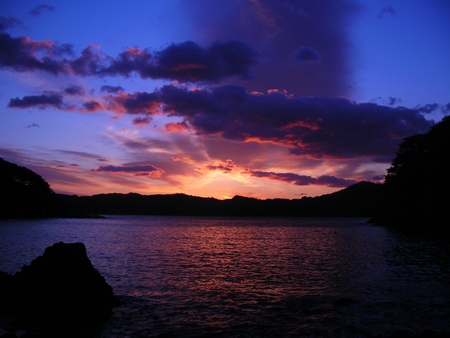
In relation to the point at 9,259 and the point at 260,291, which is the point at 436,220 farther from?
the point at 9,259

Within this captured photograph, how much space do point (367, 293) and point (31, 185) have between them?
15489cm

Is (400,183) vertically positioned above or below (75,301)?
above

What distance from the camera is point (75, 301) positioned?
1555cm

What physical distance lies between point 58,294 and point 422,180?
83.5 meters

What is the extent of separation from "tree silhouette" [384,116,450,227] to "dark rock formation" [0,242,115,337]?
2915 inches

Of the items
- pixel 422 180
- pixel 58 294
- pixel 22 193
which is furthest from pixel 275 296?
pixel 22 193

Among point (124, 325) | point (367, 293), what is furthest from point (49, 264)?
point (367, 293)

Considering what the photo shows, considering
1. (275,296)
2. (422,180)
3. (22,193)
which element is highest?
(422,180)

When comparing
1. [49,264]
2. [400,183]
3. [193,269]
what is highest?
[400,183]

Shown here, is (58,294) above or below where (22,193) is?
below

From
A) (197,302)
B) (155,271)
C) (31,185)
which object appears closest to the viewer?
(197,302)

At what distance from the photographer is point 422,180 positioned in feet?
255

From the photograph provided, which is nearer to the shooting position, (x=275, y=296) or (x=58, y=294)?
(x=58, y=294)

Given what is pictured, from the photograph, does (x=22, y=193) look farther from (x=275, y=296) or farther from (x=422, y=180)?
(x=275, y=296)
